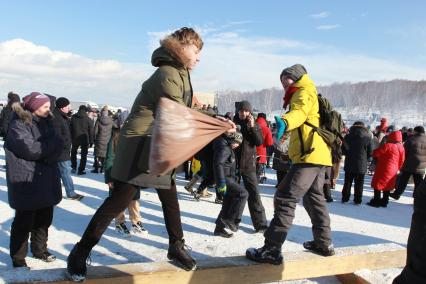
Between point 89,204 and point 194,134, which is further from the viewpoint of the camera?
point 89,204

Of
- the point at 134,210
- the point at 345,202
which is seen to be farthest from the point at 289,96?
the point at 345,202

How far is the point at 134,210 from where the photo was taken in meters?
5.47

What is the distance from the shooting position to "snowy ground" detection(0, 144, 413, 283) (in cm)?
454

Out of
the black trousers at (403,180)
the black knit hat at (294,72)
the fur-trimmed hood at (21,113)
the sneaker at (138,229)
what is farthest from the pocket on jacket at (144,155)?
the black trousers at (403,180)

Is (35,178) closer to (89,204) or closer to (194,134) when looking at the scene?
(194,134)

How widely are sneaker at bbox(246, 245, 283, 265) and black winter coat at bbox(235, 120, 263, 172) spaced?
7.19 feet

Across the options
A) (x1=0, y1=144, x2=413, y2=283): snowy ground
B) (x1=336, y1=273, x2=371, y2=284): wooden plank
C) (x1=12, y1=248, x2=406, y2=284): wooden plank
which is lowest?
(x1=0, y1=144, x2=413, y2=283): snowy ground

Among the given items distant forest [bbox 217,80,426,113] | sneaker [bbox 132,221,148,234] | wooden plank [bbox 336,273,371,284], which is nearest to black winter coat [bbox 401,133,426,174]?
wooden plank [bbox 336,273,371,284]

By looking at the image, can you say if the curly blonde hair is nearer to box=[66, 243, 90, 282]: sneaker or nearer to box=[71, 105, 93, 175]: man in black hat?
box=[66, 243, 90, 282]: sneaker

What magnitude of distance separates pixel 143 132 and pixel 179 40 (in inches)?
27.9

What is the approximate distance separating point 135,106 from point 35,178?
1.60 m

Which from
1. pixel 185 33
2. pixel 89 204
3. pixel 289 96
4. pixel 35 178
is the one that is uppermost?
pixel 185 33

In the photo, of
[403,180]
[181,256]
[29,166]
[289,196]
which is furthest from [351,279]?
[403,180]

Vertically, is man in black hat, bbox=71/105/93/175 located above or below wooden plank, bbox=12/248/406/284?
above
